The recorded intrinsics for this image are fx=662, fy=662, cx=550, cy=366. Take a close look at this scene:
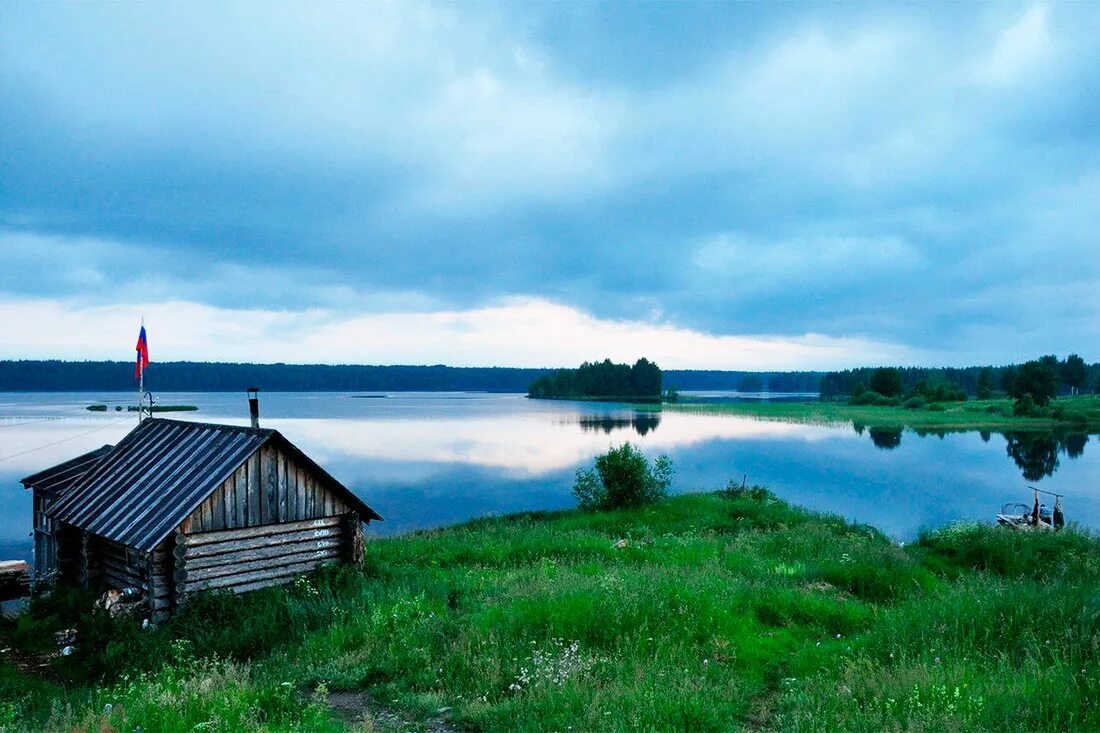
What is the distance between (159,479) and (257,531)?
9.26 ft

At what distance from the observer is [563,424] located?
314ft

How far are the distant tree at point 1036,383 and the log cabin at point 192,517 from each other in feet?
413

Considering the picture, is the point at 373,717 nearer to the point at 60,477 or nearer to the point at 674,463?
the point at 60,477

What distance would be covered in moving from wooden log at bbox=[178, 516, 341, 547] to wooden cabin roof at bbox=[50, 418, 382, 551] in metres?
0.61

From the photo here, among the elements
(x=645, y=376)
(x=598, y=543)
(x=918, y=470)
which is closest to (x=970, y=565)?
(x=598, y=543)

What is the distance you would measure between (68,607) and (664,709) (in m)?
14.4

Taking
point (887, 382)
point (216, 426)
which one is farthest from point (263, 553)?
point (887, 382)

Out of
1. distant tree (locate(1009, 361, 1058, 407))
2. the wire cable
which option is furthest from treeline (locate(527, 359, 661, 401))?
the wire cable

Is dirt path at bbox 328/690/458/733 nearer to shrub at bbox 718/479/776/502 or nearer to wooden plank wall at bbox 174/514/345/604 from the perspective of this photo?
wooden plank wall at bbox 174/514/345/604

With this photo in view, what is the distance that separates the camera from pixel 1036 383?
365 ft

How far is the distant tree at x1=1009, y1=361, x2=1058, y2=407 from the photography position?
4358 inches

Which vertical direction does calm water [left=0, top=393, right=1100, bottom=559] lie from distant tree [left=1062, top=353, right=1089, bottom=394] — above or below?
below

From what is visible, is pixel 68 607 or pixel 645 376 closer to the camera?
pixel 68 607

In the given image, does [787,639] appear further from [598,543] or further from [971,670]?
[598,543]
